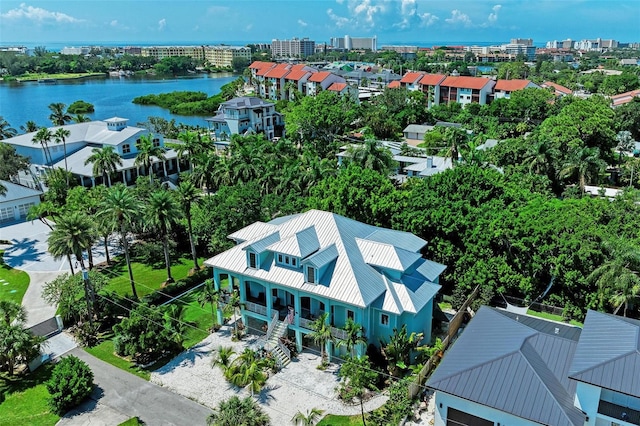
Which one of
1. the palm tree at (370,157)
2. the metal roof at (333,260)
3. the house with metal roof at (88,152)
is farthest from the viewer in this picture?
the house with metal roof at (88,152)

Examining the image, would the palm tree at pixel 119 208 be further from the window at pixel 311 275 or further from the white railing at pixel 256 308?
the window at pixel 311 275

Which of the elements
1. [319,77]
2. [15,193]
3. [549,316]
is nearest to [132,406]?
[549,316]

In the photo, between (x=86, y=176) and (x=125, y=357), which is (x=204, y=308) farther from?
(x=86, y=176)

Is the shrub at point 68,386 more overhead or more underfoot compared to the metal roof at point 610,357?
more underfoot

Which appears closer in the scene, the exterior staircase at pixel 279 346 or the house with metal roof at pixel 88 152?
the exterior staircase at pixel 279 346

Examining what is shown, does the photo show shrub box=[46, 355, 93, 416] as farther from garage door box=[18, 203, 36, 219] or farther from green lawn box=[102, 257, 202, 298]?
garage door box=[18, 203, 36, 219]

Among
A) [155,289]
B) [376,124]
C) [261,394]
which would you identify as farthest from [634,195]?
[376,124]

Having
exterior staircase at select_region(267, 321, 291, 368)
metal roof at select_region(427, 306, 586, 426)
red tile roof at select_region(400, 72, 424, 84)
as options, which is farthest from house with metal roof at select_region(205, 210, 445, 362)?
red tile roof at select_region(400, 72, 424, 84)

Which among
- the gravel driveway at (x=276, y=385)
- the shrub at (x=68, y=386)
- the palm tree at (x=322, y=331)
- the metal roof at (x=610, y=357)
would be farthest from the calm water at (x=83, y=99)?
the metal roof at (x=610, y=357)
